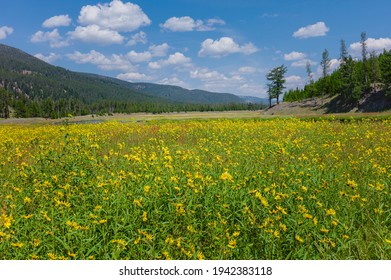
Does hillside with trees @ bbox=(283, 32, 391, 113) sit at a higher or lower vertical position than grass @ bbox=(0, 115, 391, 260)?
higher

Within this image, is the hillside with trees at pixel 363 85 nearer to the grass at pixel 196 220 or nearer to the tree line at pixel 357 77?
the tree line at pixel 357 77

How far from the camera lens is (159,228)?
4.23 m

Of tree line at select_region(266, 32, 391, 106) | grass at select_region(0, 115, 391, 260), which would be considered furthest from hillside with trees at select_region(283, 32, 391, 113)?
grass at select_region(0, 115, 391, 260)

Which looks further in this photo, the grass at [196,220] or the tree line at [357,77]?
the tree line at [357,77]

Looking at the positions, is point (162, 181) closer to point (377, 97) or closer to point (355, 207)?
point (355, 207)

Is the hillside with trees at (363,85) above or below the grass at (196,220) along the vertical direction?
above

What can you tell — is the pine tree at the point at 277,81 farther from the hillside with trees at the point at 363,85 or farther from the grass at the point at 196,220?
the grass at the point at 196,220

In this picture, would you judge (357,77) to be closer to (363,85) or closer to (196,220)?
(363,85)

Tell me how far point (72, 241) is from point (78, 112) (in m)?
174

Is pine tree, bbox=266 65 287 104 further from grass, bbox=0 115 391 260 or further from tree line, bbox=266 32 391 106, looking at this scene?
grass, bbox=0 115 391 260

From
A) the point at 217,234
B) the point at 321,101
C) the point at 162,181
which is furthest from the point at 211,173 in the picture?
the point at 321,101

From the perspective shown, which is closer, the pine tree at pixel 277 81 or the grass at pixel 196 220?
the grass at pixel 196 220

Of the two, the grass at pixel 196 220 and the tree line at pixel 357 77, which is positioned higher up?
the tree line at pixel 357 77

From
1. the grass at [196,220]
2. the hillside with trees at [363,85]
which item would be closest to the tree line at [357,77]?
the hillside with trees at [363,85]
